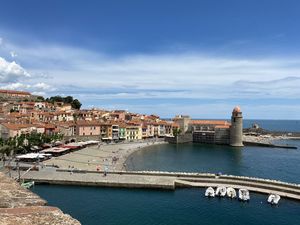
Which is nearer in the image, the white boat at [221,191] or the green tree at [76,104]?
the white boat at [221,191]

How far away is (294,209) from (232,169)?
26.6m

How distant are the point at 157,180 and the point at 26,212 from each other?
3425 cm

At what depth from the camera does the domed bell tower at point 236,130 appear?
107375 millimetres

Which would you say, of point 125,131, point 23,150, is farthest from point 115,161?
point 125,131

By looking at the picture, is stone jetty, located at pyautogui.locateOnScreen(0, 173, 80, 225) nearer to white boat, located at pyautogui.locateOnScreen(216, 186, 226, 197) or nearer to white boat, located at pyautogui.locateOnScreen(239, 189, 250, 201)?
white boat, located at pyautogui.locateOnScreen(239, 189, 250, 201)

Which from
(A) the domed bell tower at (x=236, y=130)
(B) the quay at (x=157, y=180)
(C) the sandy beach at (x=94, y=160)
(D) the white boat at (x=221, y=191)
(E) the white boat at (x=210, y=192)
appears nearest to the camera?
(E) the white boat at (x=210, y=192)

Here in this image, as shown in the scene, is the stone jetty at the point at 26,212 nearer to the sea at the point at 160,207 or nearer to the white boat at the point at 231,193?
the sea at the point at 160,207

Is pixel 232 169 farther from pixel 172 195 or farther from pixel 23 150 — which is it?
pixel 23 150

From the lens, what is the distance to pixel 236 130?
10750 cm

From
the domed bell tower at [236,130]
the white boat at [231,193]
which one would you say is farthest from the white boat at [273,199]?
the domed bell tower at [236,130]

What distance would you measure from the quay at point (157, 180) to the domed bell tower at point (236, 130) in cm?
6441

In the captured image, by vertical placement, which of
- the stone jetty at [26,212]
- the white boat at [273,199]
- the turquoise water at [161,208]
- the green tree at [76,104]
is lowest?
the turquoise water at [161,208]

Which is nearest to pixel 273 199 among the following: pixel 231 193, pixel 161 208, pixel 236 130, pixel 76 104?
pixel 231 193

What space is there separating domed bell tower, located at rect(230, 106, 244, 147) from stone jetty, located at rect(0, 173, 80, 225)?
99.1m
